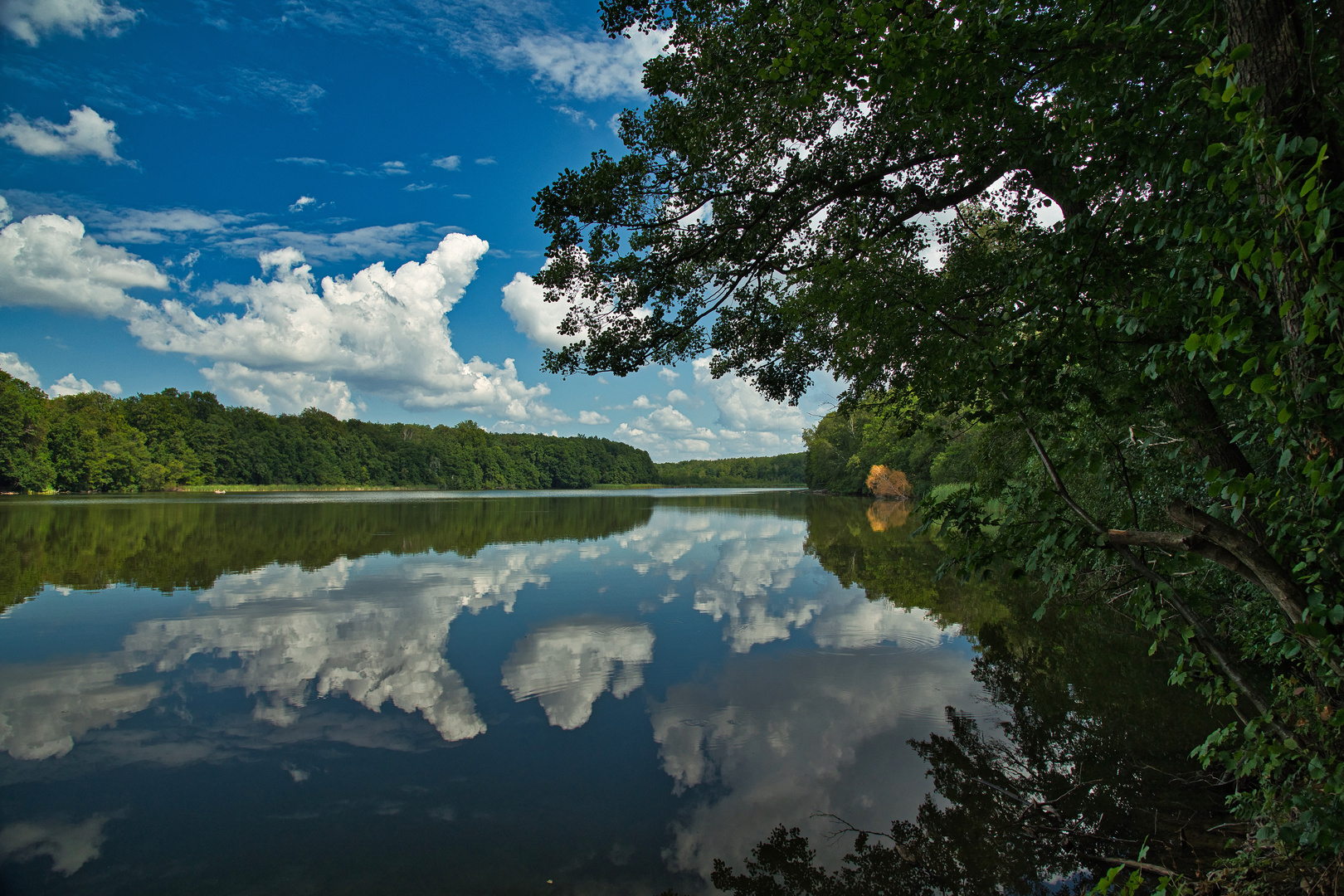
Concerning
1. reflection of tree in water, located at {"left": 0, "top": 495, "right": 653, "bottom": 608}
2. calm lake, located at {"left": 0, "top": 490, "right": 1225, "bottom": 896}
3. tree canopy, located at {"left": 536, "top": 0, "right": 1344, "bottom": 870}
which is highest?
tree canopy, located at {"left": 536, "top": 0, "right": 1344, "bottom": 870}

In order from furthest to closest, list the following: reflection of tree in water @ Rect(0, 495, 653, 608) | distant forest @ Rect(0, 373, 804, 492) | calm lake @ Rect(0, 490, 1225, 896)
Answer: distant forest @ Rect(0, 373, 804, 492) → reflection of tree in water @ Rect(0, 495, 653, 608) → calm lake @ Rect(0, 490, 1225, 896)

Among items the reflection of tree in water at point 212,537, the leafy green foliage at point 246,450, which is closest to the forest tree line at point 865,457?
the reflection of tree in water at point 212,537

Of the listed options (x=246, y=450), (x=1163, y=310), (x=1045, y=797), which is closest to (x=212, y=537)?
(x=1045, y=797)

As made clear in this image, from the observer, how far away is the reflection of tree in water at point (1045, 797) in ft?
13.7

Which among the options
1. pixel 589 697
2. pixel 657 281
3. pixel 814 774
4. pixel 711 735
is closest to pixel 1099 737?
pixel 814 774

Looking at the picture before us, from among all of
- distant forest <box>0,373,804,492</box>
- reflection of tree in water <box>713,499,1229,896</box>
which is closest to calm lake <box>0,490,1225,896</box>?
reflection of tree in water <box>713,499,1229,896</box>

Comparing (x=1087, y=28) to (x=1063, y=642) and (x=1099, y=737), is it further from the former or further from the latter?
(x=1063, y=642)

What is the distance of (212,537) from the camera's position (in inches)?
897

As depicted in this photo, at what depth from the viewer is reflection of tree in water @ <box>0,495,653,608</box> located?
15.0 m

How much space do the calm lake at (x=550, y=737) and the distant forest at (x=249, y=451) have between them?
237ft

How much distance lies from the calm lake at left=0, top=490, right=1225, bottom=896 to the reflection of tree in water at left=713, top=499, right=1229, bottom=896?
0.10 ft

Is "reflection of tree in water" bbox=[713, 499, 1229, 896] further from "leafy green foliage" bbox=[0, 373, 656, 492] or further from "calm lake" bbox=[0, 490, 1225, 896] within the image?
"leafy green foliage" bbox=[0, 373, 656, 492]

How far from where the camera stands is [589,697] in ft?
24.2

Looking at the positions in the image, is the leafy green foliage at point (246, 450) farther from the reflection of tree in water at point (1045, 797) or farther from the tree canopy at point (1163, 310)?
the tree canopy at point (1163, 310)
